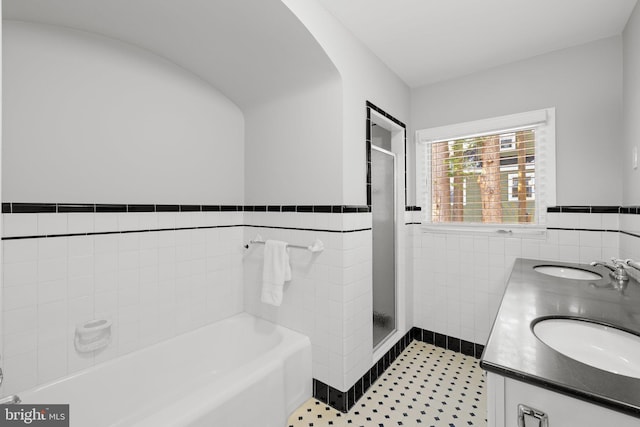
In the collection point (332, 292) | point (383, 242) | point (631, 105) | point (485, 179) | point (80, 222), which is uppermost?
point (631, 105)

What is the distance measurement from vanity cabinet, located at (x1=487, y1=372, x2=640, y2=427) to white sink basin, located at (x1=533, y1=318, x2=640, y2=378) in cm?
26

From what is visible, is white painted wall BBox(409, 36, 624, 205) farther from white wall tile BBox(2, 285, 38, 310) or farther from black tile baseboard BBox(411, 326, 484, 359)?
A: white wall tile BBox(2, 285, 38, 310)

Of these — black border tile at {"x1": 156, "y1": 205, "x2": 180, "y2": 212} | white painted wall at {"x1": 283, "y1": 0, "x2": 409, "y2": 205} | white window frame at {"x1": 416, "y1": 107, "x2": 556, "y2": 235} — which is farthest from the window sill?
black border tile at {"x1": 156, "y1": 205, "x2": 180, "y2": 212}

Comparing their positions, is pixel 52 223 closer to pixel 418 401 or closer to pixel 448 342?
pixel 418 401

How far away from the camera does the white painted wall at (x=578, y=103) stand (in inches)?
80.5

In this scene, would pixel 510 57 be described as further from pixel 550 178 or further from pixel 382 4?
pixel 382 4

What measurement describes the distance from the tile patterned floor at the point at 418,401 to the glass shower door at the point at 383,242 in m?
0.33

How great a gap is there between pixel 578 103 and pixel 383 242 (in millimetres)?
1674

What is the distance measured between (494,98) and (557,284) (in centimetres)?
160

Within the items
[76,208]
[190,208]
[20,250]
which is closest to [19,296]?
[20,250]

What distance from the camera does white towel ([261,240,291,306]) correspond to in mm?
2105

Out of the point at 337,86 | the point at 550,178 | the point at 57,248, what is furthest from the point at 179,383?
the point at 550,178

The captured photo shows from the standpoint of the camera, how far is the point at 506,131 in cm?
243

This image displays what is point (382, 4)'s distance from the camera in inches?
70.4
